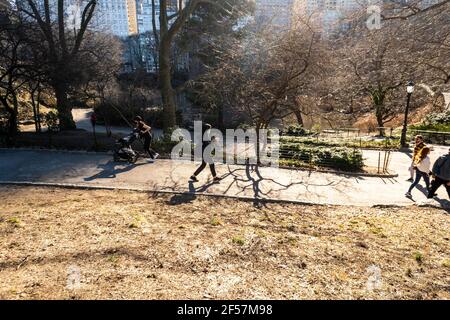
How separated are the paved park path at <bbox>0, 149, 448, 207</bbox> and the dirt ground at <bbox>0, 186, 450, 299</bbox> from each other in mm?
840

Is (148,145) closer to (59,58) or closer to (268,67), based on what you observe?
(268,67)

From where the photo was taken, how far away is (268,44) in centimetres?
1088

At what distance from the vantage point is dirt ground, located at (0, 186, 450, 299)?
3943mm

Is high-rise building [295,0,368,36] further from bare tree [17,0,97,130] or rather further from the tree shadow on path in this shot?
bare tree [17,0,97,130]

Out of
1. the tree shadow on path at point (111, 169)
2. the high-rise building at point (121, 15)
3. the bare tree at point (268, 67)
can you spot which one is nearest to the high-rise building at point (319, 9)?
the bare tree at point (268, 67)

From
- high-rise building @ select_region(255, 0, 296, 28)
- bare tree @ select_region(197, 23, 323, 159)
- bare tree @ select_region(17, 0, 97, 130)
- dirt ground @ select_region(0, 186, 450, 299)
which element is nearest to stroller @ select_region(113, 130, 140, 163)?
dirt ground @ select_region(0, 186, 450, 299)

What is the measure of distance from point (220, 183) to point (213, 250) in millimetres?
3990

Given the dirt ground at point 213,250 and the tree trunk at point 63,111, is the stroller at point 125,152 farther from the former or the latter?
the tree trunk at point 63,111

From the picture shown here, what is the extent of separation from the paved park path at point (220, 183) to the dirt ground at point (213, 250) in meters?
0.84

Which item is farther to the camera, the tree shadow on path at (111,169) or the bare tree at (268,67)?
the bare tree at (268,67)

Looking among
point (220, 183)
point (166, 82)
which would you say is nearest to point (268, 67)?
point (220, 183)

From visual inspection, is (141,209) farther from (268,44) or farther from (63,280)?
(268,44)

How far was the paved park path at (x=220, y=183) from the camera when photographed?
8.21 m

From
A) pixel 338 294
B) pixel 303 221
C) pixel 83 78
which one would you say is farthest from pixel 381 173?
pixel 83 78
